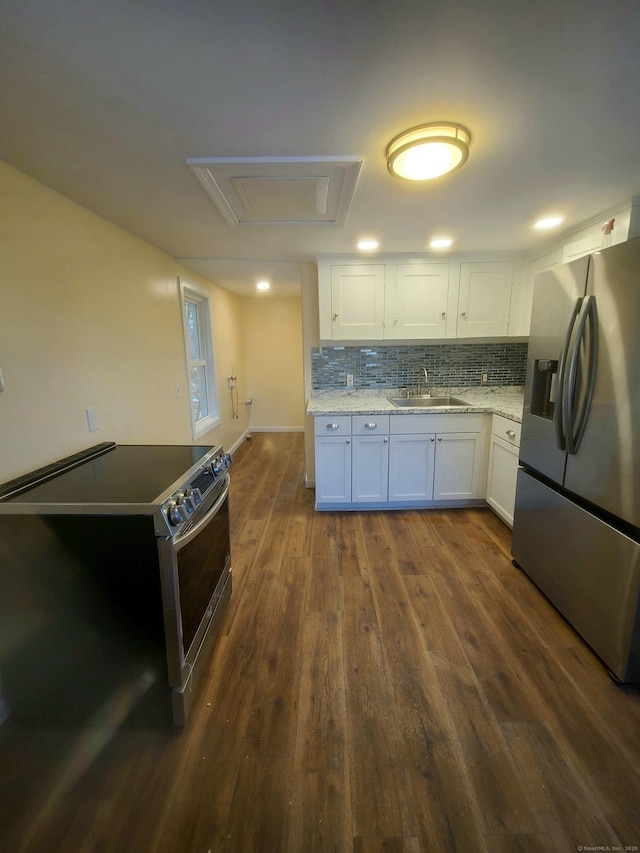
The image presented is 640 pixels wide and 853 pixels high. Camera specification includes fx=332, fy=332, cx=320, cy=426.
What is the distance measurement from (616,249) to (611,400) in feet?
2.04

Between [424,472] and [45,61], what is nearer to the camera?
[45,61]

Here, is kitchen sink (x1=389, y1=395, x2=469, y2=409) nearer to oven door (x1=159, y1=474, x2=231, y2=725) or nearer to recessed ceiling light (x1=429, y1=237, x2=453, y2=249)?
recessed ceiling light (x1=429, y1=237, x2=453, y2=249)

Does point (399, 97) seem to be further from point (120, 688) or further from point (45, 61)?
point (120, 688)

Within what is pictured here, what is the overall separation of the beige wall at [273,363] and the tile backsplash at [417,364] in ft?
6.42

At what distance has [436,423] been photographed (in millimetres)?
2771

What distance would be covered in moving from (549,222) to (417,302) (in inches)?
40.8

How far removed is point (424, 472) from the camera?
113 inches

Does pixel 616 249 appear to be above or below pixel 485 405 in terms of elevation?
above

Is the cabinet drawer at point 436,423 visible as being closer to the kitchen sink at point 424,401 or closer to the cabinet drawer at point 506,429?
the cabinet drawer at point 506,429

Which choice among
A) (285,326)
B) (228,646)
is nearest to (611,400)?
(228,646)

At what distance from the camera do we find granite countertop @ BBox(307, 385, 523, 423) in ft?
8.88

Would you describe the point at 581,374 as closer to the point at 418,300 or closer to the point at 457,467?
the point at 457,467

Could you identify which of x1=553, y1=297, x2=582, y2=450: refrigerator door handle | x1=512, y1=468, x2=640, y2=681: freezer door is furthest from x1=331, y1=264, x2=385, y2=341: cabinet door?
x1=512, y1=468, x2=640, y2=681: freezer door

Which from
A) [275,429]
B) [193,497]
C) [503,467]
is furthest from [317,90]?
[275,429]
